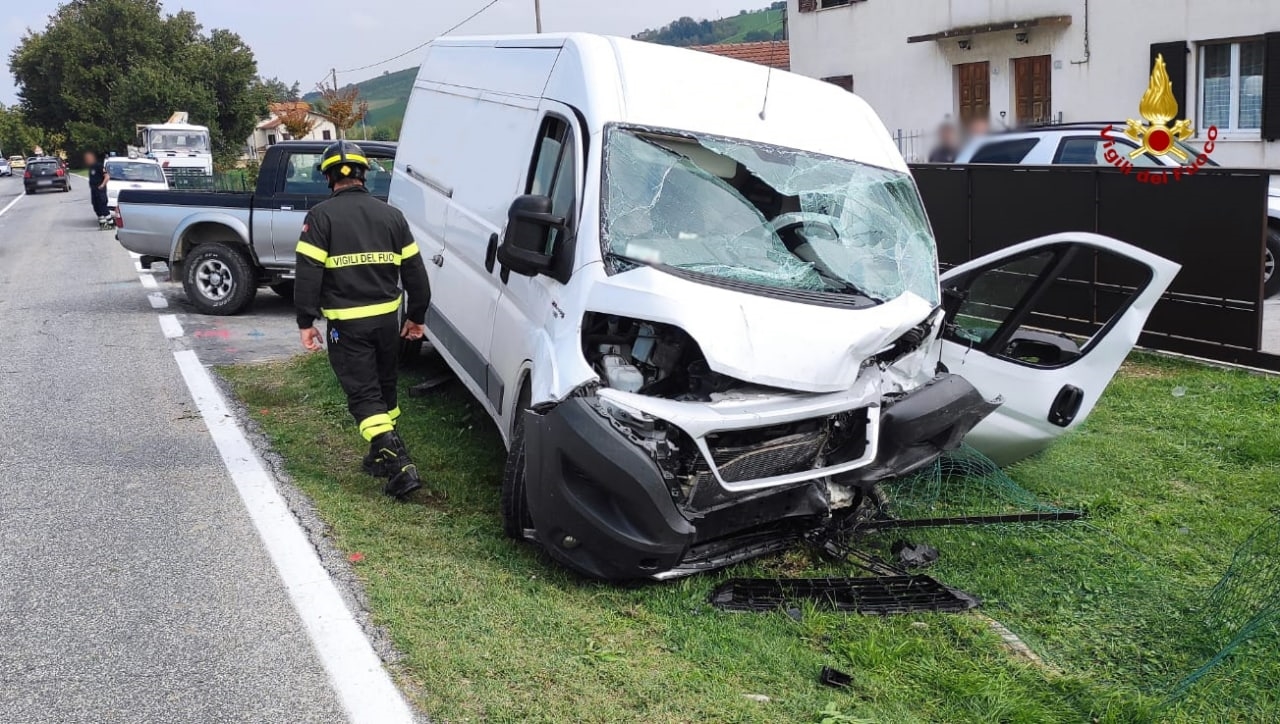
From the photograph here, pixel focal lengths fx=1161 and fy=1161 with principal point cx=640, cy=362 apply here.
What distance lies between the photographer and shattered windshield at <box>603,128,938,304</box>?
508cm

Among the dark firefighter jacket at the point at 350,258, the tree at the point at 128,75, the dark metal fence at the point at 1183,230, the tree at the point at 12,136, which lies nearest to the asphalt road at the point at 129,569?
the dark firefighter jacket at the point at 350,258

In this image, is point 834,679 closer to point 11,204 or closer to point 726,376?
point 726,376

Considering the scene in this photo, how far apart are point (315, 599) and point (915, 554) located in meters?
2.63

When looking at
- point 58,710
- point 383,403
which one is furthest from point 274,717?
point 383,403

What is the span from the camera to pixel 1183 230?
8.95m

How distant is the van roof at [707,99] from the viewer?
17.9 feet

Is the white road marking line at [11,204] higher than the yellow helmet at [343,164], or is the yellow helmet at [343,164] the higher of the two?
the yellow helmet at [343,164]

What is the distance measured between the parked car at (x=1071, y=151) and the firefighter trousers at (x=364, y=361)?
761cm

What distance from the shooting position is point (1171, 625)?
15.0ft

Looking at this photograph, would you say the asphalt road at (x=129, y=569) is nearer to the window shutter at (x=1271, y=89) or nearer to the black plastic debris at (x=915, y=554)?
the black plastic debris at (x=915, y=554)

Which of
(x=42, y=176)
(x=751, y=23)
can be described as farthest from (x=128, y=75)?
(x=751, y=23)

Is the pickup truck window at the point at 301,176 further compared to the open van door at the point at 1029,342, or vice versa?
the pickup truck window at the point at 301,176

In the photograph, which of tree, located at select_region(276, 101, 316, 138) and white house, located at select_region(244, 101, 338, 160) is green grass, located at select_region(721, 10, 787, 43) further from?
tree, located at select_region(276, 101, 316, 138)

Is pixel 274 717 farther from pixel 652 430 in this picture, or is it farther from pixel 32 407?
pixel 32 407
